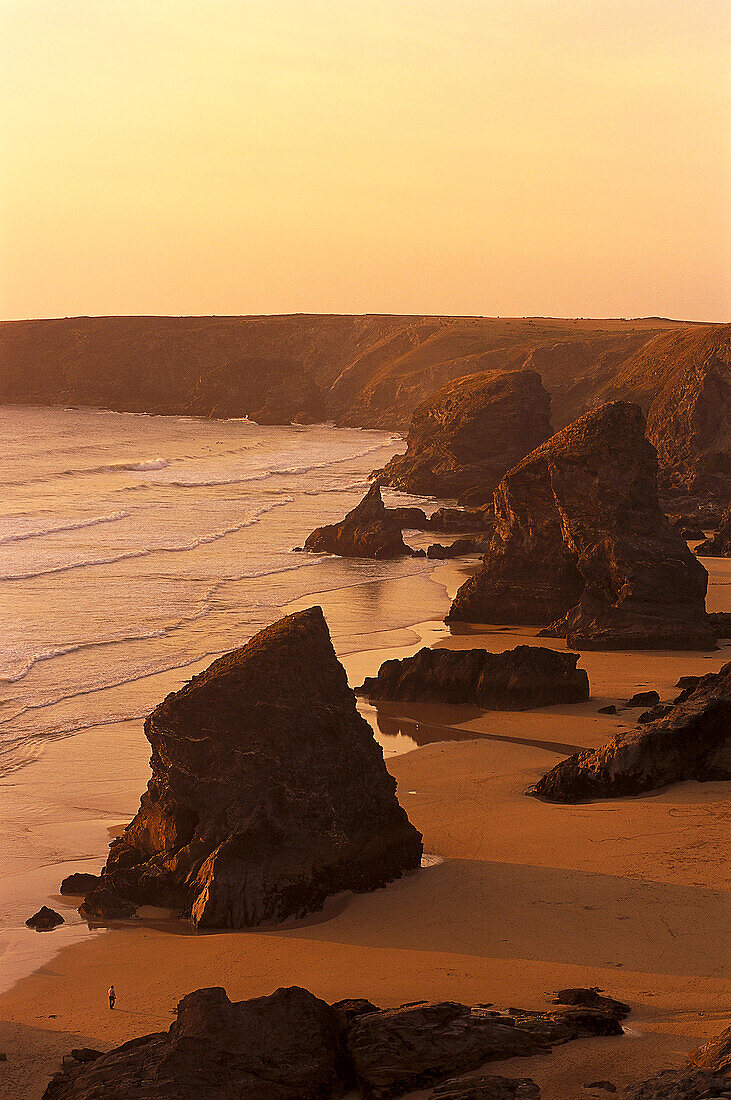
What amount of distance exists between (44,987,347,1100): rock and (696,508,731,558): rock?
96.9 ft

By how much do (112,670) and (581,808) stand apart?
11.5m

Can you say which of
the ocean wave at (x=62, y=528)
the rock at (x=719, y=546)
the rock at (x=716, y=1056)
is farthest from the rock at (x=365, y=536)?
the rock at (x=716, y=1056)

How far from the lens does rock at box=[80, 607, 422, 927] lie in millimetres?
10859

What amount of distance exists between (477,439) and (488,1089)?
5749 cm

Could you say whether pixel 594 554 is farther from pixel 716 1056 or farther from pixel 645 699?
pixel 716 1056

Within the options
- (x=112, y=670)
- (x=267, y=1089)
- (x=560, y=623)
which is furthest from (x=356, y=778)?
(x=560, y=623)

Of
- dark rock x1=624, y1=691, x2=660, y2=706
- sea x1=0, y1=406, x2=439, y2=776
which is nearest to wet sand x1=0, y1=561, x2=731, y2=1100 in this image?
dark rock x1=624, y1=691, x2=660, y2=706

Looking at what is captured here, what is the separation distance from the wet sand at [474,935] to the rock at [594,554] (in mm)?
7950

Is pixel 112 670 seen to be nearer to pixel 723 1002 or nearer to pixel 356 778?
pixel 356 778

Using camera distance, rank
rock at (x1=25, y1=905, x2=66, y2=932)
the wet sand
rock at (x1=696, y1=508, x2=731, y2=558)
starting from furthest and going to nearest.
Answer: rock at (x1=696, y1=508, x2=731, y2=558) → rock at (x1=25, y1=905, x2=66, y2=932) → the wet sand

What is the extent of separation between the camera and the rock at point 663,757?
1327 cm

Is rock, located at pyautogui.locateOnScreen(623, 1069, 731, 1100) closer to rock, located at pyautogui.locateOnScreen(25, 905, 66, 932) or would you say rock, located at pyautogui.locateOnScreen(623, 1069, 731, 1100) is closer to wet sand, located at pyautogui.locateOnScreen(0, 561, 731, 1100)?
wet sand, located at pyautogui.locateOnScreen(0, 561, 731, 1100)

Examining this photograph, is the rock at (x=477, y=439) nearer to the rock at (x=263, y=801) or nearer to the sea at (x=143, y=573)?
the sea at (x=143, y=573)

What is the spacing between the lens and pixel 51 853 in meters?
13.2
